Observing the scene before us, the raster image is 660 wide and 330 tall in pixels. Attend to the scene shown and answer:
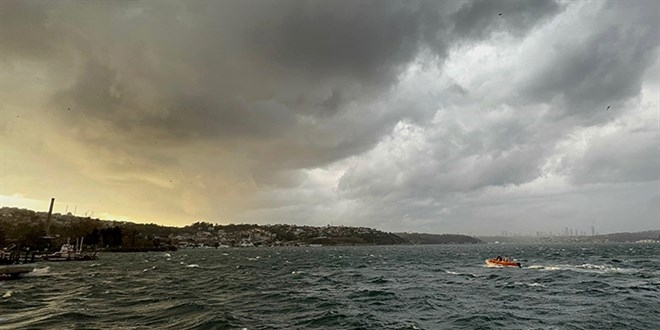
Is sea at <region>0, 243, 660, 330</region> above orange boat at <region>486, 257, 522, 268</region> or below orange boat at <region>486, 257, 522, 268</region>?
below

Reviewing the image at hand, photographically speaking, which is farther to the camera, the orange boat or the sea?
the orange boat

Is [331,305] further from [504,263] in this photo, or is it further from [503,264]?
[504,263]

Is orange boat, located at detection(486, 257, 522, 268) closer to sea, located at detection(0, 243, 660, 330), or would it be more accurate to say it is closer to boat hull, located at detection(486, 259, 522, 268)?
boat hull, located at detection(486, 259, 522, 268)

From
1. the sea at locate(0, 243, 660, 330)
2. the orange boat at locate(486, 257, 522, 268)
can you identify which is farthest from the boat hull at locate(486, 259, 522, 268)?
the sea at locate(0, 243, 660, 330)

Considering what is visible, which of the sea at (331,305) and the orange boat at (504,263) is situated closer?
the sea at (331,305)

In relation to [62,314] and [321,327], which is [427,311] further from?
[62,314]

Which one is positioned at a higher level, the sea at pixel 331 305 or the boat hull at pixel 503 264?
the boat hull at pixel 503 264

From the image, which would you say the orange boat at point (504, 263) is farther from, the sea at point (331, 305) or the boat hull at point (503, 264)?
the sea at point (331, 305)

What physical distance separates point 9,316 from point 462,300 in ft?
141

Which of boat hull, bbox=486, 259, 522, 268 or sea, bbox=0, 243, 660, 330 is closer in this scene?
sea, bbox=0, 243, 660, 330

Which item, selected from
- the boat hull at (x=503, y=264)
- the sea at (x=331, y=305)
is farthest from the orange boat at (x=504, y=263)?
the sea at (x=331, y=305)

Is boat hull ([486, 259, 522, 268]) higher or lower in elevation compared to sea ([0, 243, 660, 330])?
higher

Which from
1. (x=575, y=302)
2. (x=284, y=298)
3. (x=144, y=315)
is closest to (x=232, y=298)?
(x=284, y=298)

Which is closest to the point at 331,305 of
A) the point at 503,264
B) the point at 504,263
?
the point at 503,264
